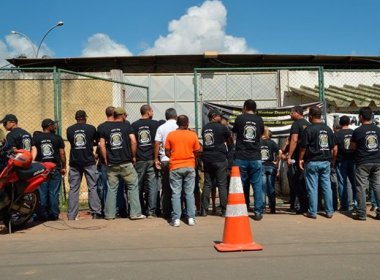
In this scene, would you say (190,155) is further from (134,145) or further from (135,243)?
(135,243)

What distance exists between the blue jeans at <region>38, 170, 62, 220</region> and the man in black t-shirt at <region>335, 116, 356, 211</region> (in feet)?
17.4

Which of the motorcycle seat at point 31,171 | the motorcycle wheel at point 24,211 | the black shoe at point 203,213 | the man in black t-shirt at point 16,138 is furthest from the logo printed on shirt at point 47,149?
the black shoe at point 203,213

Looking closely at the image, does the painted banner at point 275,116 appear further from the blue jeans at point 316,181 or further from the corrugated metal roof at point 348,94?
the corrugated metal roof at point 348,94

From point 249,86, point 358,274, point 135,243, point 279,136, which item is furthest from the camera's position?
point 249,86

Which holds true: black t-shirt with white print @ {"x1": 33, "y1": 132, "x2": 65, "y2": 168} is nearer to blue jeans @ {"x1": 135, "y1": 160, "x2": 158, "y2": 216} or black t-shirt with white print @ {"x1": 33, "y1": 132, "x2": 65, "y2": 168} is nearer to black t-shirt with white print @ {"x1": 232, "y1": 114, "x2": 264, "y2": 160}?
blue jeans @ {"x1": 135, "y1": 160, "x2": 158, "y2": 216}

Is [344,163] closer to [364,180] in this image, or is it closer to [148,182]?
[364,180]

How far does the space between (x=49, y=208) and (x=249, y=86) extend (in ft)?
30.5

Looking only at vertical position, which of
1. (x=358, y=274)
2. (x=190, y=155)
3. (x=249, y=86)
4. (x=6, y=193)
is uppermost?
(x=249, y=86)

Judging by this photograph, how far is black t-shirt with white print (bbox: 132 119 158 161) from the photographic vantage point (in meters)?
8.34

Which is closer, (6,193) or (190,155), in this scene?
(6,193)

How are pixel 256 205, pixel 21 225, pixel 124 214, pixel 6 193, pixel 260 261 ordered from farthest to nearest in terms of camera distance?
1. pixel 124 214
2. pixel 256 205
3. pixel 21 225
4. pixel 6 193
5. pixel 260 261

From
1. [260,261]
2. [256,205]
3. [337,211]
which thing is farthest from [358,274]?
→ [337,211]

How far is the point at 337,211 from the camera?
29.7ft

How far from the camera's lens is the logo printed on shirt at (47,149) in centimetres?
812
